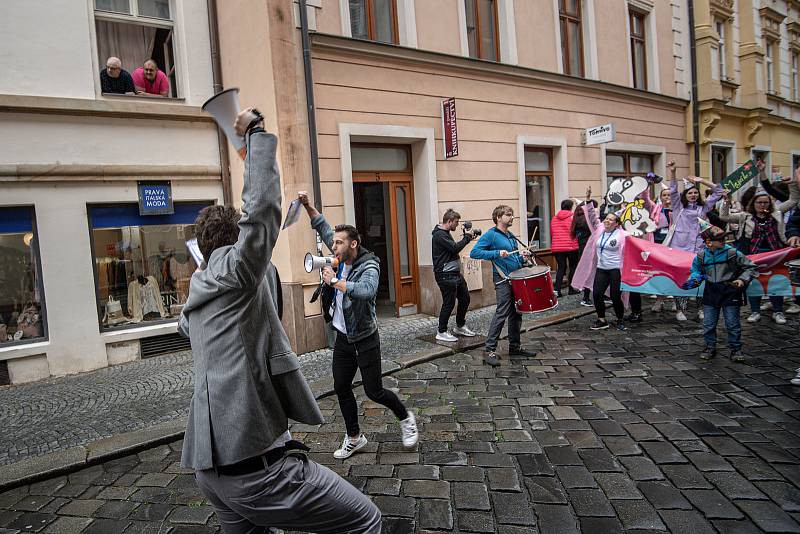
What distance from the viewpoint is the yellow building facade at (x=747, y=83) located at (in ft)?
50.7

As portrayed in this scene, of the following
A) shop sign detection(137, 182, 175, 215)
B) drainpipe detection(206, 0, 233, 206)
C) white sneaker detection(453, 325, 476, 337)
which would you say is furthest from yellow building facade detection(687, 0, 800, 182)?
shop sign detection(137, 182, 175, 215)

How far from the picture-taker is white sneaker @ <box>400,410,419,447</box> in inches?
162

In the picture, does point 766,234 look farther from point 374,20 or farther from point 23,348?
point 23,348

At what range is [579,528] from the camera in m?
2.95

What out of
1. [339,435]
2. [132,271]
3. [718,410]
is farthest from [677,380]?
[132,271]

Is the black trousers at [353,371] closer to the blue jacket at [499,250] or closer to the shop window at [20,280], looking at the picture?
the blue jacket at [499,250]

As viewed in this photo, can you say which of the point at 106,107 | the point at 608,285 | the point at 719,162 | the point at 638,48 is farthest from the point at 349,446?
the point at 719,162

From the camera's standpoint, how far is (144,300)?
8203 mm

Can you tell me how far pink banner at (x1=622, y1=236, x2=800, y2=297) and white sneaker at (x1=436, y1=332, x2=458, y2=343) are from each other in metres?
2.74

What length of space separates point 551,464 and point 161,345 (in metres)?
6.46

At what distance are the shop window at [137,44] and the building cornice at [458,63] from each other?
2.50 meters

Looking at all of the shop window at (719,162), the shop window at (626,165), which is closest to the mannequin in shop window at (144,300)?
the shop window at (626,165)

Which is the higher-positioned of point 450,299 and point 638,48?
point 638,48

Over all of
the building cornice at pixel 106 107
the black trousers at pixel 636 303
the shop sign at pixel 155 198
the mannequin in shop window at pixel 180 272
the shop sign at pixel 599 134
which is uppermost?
the building cornice at pixel 106 107
